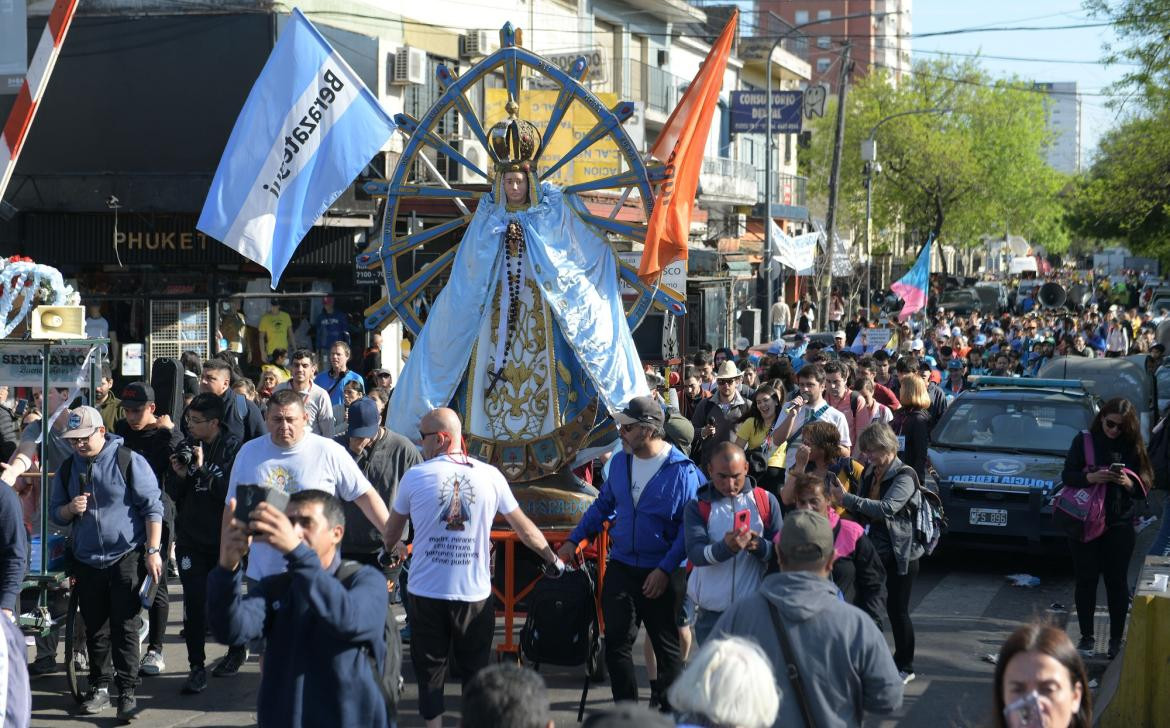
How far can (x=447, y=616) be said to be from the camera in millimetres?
6688

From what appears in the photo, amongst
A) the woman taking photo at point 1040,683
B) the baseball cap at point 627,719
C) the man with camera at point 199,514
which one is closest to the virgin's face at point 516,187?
the man with camera at point 199,514

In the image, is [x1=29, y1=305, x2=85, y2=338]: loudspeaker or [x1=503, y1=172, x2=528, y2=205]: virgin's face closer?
[x1=29, y1=305, x2=85, y2=338]: loudspeaker

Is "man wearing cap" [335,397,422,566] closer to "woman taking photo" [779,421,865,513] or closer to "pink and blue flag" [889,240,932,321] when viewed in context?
"woman taking photo" [779,421,865,513]

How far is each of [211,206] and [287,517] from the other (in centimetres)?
649

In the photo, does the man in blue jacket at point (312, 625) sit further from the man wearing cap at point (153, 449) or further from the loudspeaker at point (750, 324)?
the loudspeaker at point (750, 324)

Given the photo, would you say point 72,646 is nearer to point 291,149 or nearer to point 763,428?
point 291,149

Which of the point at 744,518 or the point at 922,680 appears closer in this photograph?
the point at 744,518

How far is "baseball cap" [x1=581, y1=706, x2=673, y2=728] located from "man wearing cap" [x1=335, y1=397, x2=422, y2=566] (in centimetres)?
498

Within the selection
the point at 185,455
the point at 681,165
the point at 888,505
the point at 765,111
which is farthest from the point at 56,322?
the point at 765,111

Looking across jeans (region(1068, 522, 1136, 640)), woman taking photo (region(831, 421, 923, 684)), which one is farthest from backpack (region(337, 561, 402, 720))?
jeans (region(1068, 522, 1136, 640))

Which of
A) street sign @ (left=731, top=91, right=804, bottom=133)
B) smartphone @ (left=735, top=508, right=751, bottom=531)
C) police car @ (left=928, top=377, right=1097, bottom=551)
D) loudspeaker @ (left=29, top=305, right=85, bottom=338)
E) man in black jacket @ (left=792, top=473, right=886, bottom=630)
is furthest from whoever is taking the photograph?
street sign @ (left=731, top=91, right=804, bottom=133)

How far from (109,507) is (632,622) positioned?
297 centimetres

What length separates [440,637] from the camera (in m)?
6.72

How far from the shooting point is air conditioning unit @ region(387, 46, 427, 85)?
76.2 feet
